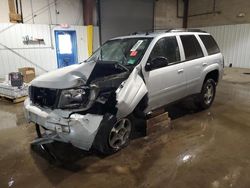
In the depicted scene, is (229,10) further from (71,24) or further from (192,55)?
(192,55)

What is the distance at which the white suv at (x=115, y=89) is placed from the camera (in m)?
2.49

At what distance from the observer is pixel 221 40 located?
1255cm

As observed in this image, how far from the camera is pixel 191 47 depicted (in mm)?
4090

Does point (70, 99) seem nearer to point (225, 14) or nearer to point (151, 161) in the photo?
point (151, 161)

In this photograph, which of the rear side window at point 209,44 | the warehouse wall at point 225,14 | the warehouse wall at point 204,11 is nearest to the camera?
the rear side window at point 209,44

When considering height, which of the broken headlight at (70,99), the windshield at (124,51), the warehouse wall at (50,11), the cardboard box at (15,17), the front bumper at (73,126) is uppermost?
the warehouse wall at (50,11)

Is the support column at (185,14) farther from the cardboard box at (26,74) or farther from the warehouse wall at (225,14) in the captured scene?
the cardboard box at (26,74)

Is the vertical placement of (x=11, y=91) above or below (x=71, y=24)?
below

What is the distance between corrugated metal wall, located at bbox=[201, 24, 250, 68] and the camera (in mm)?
11258

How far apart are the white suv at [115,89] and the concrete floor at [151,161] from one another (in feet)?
0.87

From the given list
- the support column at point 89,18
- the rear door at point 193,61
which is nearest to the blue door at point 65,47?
the support column at point 89,18

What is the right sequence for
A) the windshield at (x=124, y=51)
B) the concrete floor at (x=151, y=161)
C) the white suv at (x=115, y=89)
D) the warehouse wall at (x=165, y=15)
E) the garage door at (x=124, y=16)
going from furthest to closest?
the warehouse wall at (x=165, y=15), the garage door at (x=124, y=16), the windshield at (x=124, y=51), the white suv at (x=115, y=89), the concrete floor at (x=151, y=161)

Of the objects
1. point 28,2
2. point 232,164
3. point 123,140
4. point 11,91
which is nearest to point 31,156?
point 123,140

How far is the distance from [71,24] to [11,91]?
512 centimetres
